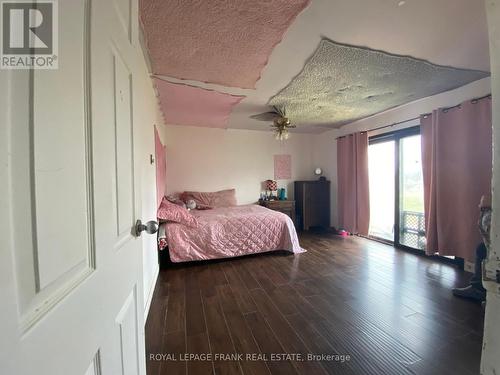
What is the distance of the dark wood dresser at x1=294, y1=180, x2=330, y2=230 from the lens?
471 centimetres

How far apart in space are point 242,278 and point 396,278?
1.78 meters

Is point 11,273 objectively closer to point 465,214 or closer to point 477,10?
point 477,10

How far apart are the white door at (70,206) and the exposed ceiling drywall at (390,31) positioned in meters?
1.08

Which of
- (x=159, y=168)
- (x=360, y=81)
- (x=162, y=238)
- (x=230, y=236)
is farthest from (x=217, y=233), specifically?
(x=360, y=81)

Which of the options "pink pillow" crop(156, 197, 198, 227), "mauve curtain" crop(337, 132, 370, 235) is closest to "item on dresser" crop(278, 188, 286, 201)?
"mauve curtain" crop(337, 132, 370, 235)

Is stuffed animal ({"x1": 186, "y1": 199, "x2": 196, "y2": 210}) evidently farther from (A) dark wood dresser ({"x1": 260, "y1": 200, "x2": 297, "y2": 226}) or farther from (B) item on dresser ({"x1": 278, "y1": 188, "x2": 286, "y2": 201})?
(B) item on dresser ({"x1": 278, "y1": 188, "x2": 286, "y2": 201})

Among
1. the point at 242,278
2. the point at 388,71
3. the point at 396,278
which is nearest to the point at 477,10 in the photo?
the point at 388,71

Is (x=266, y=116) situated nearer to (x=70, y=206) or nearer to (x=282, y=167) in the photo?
(x=282, y=167)

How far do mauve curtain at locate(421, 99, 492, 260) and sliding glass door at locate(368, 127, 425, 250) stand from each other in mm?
323

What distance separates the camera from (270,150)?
5.01 metres

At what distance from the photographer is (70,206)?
442 mm

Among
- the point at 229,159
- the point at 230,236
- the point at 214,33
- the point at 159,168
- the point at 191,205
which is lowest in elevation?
the point at 230,236

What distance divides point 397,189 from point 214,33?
11.6 feet

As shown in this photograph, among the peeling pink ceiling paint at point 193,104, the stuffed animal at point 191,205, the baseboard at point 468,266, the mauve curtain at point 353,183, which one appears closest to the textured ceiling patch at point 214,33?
the peeling pink ceiling paint at point 193,104
